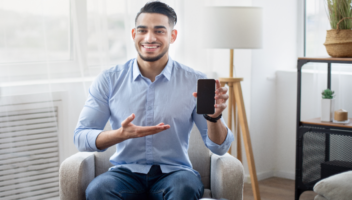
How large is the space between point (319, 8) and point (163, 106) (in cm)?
175

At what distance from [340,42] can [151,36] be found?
1.23m

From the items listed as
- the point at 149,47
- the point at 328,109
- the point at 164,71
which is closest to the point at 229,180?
the point at 164,71

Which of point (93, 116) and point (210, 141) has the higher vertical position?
point (93, 116)

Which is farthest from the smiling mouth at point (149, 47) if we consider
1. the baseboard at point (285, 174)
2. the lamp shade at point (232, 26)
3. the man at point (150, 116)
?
the baseboard at point (285, 174)

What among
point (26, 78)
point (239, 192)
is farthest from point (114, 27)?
point (239, 192)

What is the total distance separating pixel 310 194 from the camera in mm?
2852

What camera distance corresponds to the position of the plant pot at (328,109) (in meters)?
2.45

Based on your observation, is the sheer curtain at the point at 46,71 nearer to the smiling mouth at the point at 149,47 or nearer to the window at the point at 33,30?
the window at the point at 33,30

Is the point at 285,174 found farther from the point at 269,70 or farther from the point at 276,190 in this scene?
the point at 269,70

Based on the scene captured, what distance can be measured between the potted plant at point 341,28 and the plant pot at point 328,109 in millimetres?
300

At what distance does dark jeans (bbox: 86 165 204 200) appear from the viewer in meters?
1.52

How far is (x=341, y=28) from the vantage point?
2320 millimetres

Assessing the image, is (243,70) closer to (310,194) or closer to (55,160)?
(310,194)

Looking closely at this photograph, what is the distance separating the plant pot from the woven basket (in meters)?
0.30
